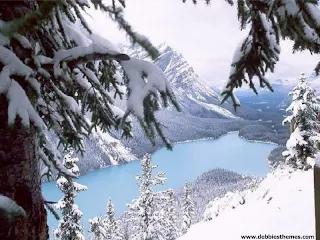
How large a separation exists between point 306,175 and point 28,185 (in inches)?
376

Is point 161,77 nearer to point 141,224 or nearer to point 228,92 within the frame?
point 228,92

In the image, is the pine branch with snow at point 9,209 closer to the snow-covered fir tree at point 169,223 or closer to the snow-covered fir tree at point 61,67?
the snow-covered fir tree at point 61,67

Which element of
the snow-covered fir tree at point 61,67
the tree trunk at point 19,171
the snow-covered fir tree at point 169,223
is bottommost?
the snow-covered fir tree at point 169,223

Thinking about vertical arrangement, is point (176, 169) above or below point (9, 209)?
below

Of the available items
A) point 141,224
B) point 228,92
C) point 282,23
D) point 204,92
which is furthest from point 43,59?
point 204,92

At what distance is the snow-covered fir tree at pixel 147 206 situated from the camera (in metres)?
20.4

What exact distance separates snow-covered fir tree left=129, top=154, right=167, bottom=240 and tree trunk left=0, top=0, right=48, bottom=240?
18.2 metres

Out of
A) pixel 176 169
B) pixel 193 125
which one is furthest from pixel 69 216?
pixel 193 125

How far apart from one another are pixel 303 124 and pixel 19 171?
1511 centimetres

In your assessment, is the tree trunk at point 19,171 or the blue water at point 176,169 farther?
the blue water at point 176,169

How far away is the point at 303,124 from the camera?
49.0 ft

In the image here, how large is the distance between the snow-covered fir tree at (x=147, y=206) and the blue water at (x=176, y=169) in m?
41.9

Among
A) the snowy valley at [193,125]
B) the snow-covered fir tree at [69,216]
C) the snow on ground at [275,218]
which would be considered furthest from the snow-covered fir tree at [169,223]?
the snowy valley at [193,125]

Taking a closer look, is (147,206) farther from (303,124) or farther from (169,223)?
(303,124)
